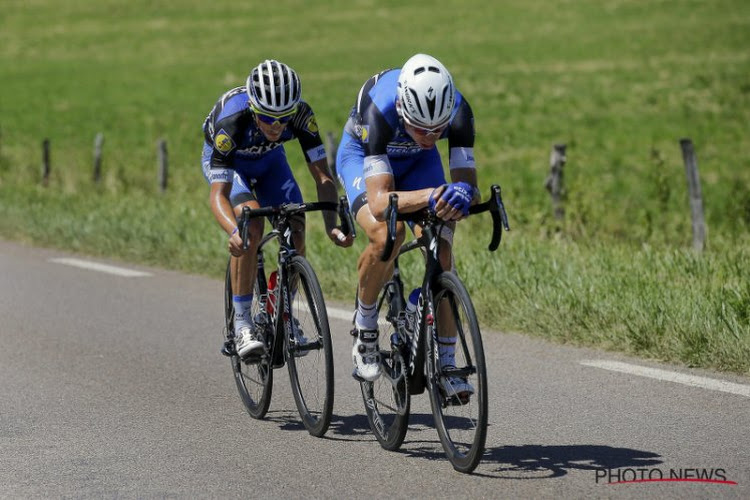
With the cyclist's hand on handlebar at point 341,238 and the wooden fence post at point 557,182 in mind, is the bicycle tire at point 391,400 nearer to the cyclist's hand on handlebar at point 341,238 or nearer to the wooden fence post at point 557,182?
the cyclist's hand on handlebar at point 341,238

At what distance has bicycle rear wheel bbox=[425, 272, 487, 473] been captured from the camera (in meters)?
5.17

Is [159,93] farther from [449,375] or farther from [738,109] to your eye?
[449,375]

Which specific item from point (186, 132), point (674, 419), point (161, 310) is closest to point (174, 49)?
point (186, 132)

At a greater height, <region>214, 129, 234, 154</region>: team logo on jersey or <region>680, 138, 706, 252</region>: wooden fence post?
<region>214, 129, 234, 154</region>: team logo on jersey

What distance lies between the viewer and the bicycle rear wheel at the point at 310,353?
5.91 m

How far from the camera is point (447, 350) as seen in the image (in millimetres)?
5336

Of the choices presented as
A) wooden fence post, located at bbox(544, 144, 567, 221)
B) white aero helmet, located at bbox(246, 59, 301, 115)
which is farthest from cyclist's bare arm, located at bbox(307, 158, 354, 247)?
wooden fence post, located at bbox(544, 144, 567, 221)

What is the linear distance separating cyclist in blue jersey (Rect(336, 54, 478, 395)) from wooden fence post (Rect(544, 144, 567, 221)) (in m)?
7.68

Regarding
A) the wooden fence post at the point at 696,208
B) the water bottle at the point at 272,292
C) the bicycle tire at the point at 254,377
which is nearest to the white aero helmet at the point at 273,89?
the water bottle at the point at 272,292

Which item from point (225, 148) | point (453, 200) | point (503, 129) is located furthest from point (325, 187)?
point (503, 129)

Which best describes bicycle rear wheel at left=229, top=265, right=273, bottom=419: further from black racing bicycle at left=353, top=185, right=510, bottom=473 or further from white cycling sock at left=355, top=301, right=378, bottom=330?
black racing bicycle at left=353, top=185, right=510, bottom=473

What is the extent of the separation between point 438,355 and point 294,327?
3.87 ft

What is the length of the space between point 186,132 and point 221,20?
148ft

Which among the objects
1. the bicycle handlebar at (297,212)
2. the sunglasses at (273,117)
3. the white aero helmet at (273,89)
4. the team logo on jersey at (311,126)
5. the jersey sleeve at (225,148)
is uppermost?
the white aero helmet at (273,89)
